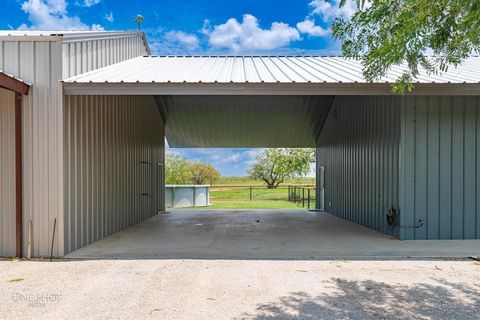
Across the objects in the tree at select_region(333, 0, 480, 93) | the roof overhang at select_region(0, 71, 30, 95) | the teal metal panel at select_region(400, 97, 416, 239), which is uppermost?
the tree at select_region(333, 0, 480, 93)

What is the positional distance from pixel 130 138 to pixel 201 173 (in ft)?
85.7

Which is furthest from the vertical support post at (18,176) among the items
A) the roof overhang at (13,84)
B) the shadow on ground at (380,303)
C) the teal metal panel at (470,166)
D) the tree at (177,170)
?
the tree at (177,170)

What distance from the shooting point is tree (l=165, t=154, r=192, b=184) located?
102 ft

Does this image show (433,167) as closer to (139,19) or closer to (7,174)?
(7,174)

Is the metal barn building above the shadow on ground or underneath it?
above

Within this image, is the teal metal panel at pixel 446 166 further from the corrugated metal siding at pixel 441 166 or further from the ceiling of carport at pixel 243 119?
the ceiling of carport at pixel 243 119

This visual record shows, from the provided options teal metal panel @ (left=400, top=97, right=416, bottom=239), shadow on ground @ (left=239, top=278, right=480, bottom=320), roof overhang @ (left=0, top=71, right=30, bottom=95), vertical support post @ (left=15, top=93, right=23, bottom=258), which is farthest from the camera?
teal metal panel @ (left=400, top=97, right=416, bottom=239)

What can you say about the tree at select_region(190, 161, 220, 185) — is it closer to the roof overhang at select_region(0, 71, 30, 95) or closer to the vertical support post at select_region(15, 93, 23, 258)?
the vertical support post at select_region(15, 93, 23, 258)

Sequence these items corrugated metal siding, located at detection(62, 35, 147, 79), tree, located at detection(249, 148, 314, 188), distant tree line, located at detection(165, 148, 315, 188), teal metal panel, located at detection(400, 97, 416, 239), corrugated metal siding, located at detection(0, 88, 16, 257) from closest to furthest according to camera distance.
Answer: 1. corrugated metal siding, located at detection(0, 88, 16, 257)
2. corrugated metal siding, located at detection(62, 35, 147, 79)
3. teal metal panel, located at detection(400, 97, 416, 239)
4. distant tree line, located at detection(165, 148, 315, 188)
5. tree, located at detection(249, 148, 314, 188)

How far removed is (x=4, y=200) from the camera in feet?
18.7

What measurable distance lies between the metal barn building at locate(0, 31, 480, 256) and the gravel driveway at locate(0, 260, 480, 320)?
3.89 ft

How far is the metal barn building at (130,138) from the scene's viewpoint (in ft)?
18.4

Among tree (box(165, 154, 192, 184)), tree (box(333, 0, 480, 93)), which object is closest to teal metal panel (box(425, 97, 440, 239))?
tree (box(333, 0, 480, 93))

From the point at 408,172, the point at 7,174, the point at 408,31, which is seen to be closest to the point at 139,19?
the point at 7,174
